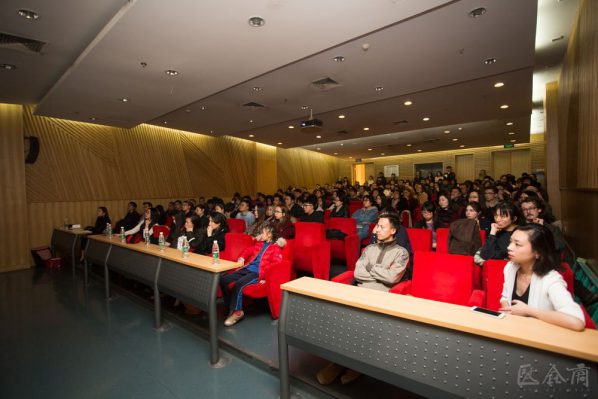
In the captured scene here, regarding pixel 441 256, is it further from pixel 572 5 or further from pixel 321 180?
pixel 321 180

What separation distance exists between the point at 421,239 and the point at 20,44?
6126 millimetres

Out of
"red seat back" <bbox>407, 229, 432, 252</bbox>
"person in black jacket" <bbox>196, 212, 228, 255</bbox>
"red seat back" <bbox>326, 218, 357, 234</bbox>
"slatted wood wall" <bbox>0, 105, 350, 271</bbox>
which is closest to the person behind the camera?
"red seat back" <bbox>407, 229, 432, 252</bbox>

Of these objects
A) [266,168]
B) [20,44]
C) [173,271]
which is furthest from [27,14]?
[266,168]

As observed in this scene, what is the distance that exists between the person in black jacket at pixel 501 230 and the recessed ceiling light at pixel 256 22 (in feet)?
10.8

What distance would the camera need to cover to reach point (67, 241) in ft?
21.5

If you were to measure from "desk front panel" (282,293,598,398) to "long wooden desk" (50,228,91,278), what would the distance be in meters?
5.92

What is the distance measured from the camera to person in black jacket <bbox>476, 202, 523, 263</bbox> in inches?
127

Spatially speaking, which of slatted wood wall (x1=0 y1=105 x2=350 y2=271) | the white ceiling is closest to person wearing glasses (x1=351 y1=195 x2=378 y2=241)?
the white ceiling

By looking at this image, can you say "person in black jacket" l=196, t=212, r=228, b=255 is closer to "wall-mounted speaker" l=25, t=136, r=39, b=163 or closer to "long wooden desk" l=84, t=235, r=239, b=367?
"long wooden desk" l=84, t=235, r=239, b=367

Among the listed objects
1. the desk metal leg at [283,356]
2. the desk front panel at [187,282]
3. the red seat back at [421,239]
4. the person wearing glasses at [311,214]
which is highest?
the person wearing glasses at [311,214]

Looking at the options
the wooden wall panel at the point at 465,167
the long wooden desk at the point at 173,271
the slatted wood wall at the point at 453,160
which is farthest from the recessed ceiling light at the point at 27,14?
the wooden wall panel at the point at 465,167

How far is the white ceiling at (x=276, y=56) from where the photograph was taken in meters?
3.33

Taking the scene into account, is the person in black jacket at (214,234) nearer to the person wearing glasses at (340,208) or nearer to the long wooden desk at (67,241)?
the person wearing glasses at (340,208)

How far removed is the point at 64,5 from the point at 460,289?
5.00m
